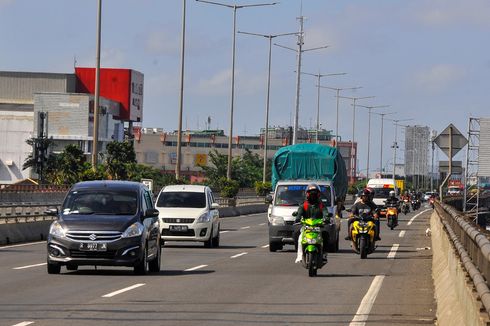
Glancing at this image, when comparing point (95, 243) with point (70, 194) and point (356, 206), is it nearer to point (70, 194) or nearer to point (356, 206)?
point (70, 194)

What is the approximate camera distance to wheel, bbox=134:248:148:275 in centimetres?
2248

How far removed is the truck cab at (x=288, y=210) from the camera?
33.2 meters

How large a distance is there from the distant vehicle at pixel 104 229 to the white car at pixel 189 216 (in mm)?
11227

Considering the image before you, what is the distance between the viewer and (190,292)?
1917 centimetres

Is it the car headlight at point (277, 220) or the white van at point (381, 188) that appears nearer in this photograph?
the car headlight at point (277, 220)

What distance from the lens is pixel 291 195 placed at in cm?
3409

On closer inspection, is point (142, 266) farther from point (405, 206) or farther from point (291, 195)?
point (405, 206)

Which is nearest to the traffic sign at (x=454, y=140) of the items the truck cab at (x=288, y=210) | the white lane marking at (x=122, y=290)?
the truck cab at (x=288, y=210)

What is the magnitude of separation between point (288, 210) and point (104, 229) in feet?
39.9

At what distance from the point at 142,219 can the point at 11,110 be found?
510 feet

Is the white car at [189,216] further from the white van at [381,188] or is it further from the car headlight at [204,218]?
the white van at [381,188]

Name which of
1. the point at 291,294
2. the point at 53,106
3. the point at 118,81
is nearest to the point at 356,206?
the point at 291,294

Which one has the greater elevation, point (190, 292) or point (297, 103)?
point (297, 103)

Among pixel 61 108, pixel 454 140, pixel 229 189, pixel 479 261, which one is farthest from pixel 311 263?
pixel 61 108
